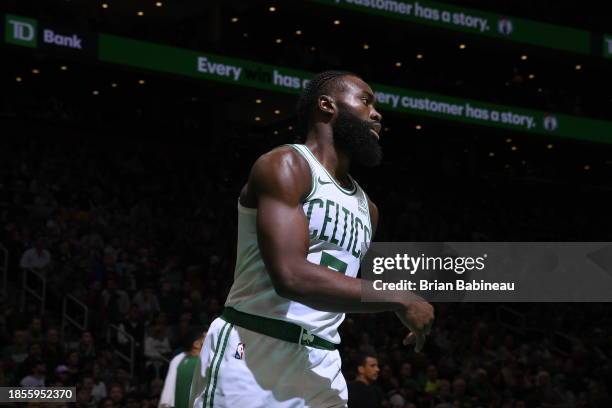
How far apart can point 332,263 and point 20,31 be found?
14180mm

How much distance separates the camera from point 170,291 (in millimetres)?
13508

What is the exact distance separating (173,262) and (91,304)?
2.74 metres

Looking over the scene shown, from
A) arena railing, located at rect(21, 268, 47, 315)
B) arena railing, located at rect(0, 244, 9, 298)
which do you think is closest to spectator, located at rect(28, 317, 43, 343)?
arena railing, located at rect(21, 268, 47, 315)

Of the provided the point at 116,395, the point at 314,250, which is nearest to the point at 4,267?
the point at 116,395

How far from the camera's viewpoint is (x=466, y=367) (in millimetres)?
13984

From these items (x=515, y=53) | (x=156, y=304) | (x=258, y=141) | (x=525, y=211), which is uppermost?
(x=515, y=53)

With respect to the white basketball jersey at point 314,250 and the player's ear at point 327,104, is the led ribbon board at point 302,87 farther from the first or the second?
the white basketball jersey at point 314,250

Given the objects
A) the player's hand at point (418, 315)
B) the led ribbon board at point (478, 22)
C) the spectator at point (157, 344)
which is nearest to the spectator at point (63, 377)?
the spectator at point (157, 344)

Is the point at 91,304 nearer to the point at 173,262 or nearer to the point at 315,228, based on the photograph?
the point at 173,262

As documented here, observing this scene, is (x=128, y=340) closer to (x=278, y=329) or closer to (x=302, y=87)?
(x=302, y=87)

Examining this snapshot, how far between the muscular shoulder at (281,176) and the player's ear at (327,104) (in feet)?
1.04

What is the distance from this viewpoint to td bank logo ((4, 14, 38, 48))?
1603 cm

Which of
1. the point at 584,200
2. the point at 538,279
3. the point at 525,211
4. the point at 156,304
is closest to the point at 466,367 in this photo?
the point at 538,279

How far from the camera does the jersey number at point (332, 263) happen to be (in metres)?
3.18
